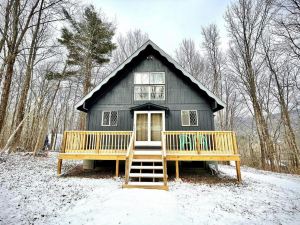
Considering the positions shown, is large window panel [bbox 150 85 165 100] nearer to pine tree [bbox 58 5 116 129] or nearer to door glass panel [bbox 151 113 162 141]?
door glass panel [bbox 151 113 162 141]

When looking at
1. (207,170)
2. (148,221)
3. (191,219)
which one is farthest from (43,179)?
(207,170)

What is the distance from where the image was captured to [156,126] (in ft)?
35.0

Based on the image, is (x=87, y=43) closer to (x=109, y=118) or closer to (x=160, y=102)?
(x=109, y=118)

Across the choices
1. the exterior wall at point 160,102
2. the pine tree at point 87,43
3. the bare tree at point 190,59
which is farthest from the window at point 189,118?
the bare tree at point 190,59

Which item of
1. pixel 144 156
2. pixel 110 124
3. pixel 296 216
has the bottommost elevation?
pixel 296 216

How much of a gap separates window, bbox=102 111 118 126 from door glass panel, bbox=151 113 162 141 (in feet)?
7.61

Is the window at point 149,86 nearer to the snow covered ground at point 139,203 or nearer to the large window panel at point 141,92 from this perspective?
the large window panel at point 141,92

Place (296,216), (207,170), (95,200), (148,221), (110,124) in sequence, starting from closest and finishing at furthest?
1. (148,221)
2. (296,216)
3. (95,200)
4. (207,170)
5. (110,124)

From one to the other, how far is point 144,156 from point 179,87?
5.16 metres

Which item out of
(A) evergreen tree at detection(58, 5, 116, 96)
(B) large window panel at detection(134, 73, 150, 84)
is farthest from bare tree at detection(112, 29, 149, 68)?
(B) large window panel at detection(134, 73, 150, 84)

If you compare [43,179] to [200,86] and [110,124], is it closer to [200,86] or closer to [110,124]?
[110,124]

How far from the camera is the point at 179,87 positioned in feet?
36.4

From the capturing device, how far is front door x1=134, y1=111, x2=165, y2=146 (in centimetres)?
1046

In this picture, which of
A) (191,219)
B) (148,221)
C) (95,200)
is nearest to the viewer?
(148,221)
